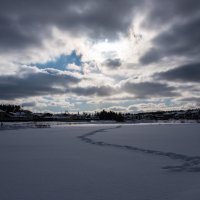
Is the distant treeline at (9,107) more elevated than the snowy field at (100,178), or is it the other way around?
the distant treeline at (9,107)

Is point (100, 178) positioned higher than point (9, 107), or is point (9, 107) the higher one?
point (9, 107)

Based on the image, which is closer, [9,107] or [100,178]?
[100,178]

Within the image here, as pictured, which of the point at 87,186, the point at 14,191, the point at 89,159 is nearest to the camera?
the point at 14,191

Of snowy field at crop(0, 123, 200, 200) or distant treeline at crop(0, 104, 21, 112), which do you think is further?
distant treeline at crop(0, 104, 21, 112)

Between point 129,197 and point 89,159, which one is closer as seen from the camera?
point 129,197

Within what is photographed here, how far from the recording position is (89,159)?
11570 mm

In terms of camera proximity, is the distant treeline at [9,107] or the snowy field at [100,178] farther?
the distant treeline at [9,107]

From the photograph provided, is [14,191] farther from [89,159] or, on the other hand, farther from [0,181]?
[89,159]

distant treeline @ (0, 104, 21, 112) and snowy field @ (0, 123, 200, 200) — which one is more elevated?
distant treeline @ (0, 104, 21, 112)

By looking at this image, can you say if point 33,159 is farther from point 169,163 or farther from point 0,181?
point 169,163

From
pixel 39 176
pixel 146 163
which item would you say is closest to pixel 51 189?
pixel 39 176

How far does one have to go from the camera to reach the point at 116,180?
771 centimetres

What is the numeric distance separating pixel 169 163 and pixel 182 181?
9.82 ft

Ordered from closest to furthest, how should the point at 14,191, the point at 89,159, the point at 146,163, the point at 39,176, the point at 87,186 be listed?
the point at 14,191 < the point at 87,186 < the point at 39,176 < the point at 146,163 < the point at 89,159
